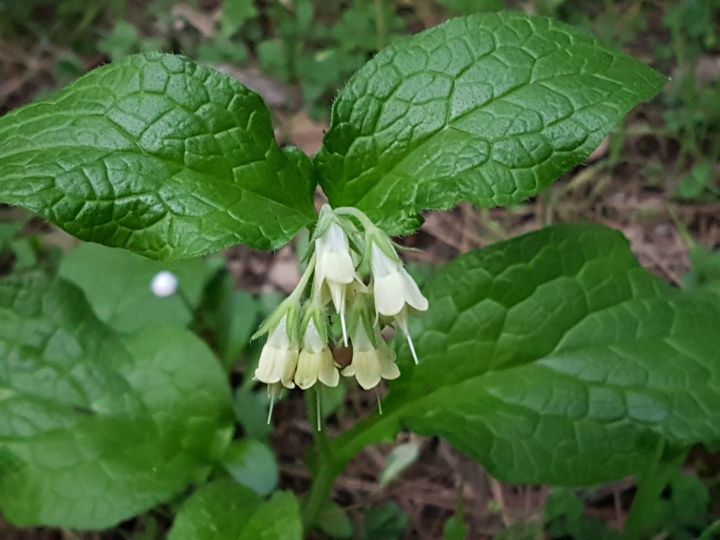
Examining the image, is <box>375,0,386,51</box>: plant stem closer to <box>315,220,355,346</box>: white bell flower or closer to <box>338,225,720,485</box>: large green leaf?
<box>338,225,720,485</box>: large green leaf

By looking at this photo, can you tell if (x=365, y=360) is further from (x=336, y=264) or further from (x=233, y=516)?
(x=233, y=516)

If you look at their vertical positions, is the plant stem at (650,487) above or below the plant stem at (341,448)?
below

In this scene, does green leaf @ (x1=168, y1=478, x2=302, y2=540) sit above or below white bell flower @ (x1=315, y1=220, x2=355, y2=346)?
below

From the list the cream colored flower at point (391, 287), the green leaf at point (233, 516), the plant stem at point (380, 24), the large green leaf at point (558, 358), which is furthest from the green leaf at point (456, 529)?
the plant stem at point (380, 24)

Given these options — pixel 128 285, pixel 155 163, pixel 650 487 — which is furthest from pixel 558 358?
pixel 128 285

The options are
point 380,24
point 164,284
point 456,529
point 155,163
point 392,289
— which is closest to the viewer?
point 392,289

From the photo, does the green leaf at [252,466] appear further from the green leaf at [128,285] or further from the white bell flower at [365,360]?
the white bell flower at [365,360]

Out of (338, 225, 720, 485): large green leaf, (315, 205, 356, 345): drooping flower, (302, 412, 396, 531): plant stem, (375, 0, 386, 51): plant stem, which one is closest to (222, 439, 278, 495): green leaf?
(302, 412, 396, 531): plant stem
